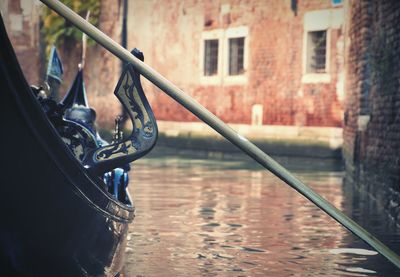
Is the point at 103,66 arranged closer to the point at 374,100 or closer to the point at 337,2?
the point at 337,2

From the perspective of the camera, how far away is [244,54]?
18500 millimetres

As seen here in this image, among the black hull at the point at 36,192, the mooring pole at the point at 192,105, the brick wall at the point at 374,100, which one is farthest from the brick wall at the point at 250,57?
the black hull at the point at 36,192

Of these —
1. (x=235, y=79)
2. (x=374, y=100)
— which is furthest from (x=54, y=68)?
(x=235, y=79)

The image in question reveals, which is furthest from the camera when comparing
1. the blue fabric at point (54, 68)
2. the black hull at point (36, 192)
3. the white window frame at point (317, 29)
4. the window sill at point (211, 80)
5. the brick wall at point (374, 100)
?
the window sill at point (211, 80)

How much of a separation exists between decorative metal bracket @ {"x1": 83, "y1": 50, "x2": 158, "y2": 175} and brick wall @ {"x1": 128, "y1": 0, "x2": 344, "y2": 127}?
1205cm

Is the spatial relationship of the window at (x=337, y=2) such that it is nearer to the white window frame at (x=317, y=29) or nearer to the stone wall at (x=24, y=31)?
the white window frame at (x=317, y=29)

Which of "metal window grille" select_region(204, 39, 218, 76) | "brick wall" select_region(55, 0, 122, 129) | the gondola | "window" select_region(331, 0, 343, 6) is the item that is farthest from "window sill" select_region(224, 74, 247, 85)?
the gondola

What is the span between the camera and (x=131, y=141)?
4.64 metres

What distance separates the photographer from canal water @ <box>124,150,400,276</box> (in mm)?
5938

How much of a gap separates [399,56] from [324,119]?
27.4 feet

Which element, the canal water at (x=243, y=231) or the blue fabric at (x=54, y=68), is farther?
the blue fabric at (x=54, y=68)

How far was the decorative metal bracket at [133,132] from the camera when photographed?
4602 mm

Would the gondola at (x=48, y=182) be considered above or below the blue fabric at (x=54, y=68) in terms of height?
below

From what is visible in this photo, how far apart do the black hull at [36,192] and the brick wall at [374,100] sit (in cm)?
419
